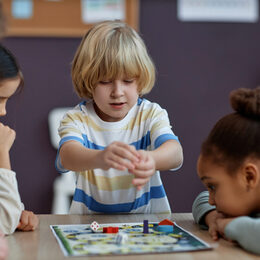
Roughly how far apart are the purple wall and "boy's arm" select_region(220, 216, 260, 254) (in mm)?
2354

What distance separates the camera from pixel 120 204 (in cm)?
145

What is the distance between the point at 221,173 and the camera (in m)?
1.06

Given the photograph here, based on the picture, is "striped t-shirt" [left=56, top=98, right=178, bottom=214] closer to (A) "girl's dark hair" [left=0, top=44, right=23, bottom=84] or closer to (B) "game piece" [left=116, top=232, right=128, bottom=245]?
(A) "girl's dark hair" [left=0, top=44, right=23, bottom=84]

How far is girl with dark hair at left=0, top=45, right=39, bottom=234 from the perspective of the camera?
110 centimetres

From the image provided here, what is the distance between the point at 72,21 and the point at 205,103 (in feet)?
3.48

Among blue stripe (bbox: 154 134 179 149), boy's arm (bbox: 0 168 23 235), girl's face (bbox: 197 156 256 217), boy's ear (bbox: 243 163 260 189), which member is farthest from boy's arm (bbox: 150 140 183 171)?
boy's arm (bbox: 0 168 23 235)

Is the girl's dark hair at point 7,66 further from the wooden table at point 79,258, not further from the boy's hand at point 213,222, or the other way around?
the boy's hand at point 213,222

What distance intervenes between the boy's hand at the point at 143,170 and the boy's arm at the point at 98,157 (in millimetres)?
14

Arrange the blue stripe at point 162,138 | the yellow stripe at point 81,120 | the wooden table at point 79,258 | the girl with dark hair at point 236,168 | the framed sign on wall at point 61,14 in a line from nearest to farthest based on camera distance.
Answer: the wooden table at point 79,258
the girl with dark hair at point 236,168
the blue stripe at point 162,138
the yellow stripe at point 81,120
the framed sign on wall at point 61,14

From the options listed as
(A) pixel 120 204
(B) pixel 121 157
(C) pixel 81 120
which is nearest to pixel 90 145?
(C) pixel 81 120

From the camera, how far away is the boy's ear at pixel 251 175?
101cm

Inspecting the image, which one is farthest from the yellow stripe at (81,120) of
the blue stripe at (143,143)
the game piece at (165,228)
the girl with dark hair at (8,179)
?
the game piece at (165,228)

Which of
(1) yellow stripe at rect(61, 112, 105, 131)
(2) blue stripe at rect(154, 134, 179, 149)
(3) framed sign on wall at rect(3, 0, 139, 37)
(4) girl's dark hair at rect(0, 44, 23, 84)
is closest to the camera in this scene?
(4) girl's dark hair at rect(0, 44, 23, 84)

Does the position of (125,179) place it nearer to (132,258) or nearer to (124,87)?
(124,87)
